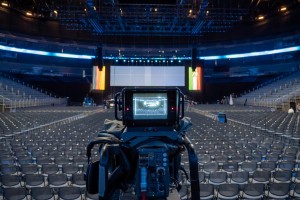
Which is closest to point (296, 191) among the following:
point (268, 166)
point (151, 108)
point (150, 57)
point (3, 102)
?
point (268, 166)

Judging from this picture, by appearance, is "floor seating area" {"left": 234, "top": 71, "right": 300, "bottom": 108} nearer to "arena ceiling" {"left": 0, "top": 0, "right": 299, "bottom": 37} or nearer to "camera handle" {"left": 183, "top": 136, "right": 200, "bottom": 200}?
"arena ceiling" {"left": 0, "top": 0, "right": 299, "bottom": 37}

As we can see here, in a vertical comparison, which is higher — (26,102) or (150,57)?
(150,57)

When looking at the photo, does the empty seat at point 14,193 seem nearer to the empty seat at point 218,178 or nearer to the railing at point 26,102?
the empty seat at point 218,178

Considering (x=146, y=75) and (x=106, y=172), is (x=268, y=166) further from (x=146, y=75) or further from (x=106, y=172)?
(x=146, y=75)

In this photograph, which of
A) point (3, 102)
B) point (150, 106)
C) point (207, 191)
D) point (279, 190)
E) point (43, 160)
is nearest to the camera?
point (150, 106)

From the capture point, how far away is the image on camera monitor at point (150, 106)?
82.0 inches

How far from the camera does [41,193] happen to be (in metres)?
5.70

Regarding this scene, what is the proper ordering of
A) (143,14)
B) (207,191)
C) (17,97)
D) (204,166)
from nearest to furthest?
(207,191) < (204,166) < (143,14) < (17,97)

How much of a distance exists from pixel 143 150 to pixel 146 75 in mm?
35032

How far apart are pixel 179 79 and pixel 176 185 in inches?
1378

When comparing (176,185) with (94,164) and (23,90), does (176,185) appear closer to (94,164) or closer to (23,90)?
(94,164)

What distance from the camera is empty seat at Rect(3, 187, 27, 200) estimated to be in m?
5.54

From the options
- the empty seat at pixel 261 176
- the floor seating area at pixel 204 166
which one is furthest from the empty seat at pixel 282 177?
the empty seat at pixel 261 176

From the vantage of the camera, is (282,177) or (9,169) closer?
(282,177)
